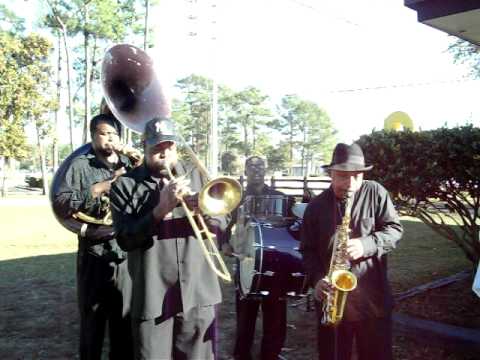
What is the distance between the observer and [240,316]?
465cm

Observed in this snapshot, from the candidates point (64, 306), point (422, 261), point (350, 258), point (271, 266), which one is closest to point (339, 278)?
point (350, 258)

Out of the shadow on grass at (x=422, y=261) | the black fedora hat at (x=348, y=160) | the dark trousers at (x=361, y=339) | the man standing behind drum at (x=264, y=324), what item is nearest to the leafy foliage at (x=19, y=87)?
the shadow on grass at (x=422, y=261)

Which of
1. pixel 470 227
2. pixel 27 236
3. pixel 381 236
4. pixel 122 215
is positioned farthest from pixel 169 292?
pixel 27 236

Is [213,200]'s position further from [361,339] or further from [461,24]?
[461,24]

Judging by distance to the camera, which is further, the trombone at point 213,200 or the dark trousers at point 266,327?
the dark trousers at point 266,327

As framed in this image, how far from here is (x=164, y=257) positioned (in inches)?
118

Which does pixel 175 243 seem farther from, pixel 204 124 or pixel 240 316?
pixel 204 124

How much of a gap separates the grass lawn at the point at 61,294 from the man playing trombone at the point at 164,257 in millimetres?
2002

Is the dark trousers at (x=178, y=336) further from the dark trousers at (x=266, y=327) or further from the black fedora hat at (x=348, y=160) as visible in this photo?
the dark trousers at (x=266, y=327)

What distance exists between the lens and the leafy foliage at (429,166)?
5242 millimetres

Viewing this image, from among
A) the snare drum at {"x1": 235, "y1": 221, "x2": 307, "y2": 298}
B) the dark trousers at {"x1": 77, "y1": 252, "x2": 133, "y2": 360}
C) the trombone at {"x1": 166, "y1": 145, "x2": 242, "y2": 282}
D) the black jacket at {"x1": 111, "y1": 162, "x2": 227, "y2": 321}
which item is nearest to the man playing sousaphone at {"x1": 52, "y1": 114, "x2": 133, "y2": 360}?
the dark trousers at {"x1": 77, "y1": 252, "x2": 133, "y2": 360}

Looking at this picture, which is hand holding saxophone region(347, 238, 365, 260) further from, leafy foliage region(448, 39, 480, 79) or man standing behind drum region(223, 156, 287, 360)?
leafy foliage region(448, 39, 480, 79)

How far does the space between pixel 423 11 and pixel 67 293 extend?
614 centimetres

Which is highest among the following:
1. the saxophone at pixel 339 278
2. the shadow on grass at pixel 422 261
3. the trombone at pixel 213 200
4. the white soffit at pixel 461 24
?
the white soffit at pixel 461 24
